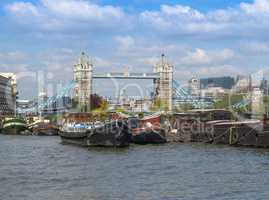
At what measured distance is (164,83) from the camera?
623ft

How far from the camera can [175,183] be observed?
3388 cm

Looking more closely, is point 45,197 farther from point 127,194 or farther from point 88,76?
point 88,76

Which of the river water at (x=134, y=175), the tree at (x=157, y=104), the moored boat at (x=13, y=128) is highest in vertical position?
the tree at (x=157, y=104)

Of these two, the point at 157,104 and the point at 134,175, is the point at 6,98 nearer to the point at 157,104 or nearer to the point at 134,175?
the point at 157,104

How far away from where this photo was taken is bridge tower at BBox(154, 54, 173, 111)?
174488 millimetres

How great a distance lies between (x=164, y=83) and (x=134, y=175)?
152639mm

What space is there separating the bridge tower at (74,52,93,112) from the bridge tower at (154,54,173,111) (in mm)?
19312

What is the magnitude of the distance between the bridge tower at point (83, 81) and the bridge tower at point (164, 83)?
19.3 m

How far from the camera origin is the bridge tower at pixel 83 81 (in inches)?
6841

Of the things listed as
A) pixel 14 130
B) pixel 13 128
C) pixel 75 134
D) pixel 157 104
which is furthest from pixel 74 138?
pixel 157 104

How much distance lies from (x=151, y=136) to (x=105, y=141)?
1103 centimetres

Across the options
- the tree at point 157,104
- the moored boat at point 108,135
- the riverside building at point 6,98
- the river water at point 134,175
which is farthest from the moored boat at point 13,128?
the riverside building at point 6,98

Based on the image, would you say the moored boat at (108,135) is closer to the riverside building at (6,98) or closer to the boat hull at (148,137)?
the boat hull at (148,137)

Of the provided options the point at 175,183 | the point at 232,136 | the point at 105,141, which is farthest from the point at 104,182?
the point at 232,136
